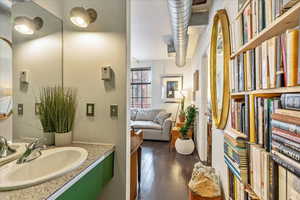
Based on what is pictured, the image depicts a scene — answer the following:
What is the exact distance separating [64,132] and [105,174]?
571 millimetres

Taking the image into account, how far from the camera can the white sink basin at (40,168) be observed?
0.80 metres

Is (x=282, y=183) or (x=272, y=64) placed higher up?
(x=272, y=64)

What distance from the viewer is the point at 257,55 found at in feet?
2.92

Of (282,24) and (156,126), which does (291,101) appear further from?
(156,126)

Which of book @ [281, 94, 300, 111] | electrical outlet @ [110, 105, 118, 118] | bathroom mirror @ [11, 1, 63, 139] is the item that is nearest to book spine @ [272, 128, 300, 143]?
book @ [281, 94, 300, 111]

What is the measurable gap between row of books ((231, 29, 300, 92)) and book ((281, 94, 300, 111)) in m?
0.05

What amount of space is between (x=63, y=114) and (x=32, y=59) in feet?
1.81

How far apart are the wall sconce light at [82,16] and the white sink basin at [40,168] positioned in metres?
1.16

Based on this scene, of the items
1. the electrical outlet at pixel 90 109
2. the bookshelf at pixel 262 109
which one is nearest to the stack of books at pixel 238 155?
the bookshelf at pixel 262 109

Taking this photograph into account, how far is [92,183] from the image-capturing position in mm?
1126

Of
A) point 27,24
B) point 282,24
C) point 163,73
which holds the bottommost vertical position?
point 282,24

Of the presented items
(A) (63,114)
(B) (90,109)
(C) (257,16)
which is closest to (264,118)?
(C) (257,16)

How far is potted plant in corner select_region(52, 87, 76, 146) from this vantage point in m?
1.45

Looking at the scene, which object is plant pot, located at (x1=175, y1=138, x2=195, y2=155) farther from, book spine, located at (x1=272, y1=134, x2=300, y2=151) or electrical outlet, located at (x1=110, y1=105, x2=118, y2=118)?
book spine, located at (x1=272, y1=134, x2=300, y2=151)
